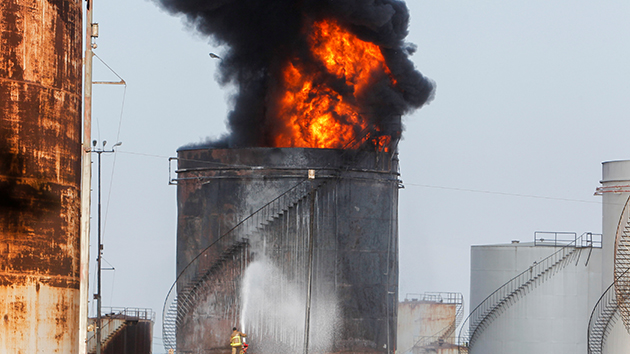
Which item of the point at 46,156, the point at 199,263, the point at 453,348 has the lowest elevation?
the point at 453,348

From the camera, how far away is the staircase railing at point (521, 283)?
4794 cm

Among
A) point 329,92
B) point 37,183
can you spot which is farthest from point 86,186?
point 329,92

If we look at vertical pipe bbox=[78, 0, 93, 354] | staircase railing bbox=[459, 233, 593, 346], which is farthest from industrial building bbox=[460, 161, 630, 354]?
vertical pipe bbox=[78, 0, 93, 354]

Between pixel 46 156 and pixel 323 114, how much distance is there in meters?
17.4

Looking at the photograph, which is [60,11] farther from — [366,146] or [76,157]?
[366,146]

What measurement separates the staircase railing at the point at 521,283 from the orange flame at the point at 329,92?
34.0 feet

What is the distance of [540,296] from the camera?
4797 centimetres

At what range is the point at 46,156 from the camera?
92.2 ft

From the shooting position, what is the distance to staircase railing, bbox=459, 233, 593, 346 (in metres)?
47.9

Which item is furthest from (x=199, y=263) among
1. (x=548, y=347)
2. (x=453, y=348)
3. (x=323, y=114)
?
(x=453, y=348)

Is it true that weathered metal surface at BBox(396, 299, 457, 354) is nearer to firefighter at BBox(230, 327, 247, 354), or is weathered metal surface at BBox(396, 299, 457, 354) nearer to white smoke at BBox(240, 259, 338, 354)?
white smoke at BBox(240, 259, 338, 354)

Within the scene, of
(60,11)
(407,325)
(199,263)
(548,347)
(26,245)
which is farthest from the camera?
(407,325)

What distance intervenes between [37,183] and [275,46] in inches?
774

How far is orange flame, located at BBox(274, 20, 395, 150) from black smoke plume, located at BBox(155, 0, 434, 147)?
39 cm
